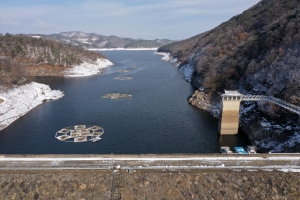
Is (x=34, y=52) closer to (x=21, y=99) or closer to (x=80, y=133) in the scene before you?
(x=21, y=99)

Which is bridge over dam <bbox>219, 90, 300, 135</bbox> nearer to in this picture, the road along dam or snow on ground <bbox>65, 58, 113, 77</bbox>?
the road along dam

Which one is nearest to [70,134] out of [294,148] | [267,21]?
[294,148]

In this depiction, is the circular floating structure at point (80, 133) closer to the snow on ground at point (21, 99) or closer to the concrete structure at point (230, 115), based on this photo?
the snow on ground at point (21, 99)

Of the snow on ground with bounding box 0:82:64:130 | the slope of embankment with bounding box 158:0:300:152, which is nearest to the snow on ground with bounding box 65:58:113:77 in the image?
the snow on ground with bounding box 0:82:64:130

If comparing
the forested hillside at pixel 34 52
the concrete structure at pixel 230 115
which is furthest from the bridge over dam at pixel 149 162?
the forested hillside at pixel 34 52

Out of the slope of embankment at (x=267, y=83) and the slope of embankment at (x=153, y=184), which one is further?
the slope of embankment at (x=267, y=83)

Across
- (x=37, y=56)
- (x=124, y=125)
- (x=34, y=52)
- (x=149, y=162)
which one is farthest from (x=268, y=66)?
(x=34, y=52)

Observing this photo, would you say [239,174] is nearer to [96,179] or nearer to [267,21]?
[96,179]
